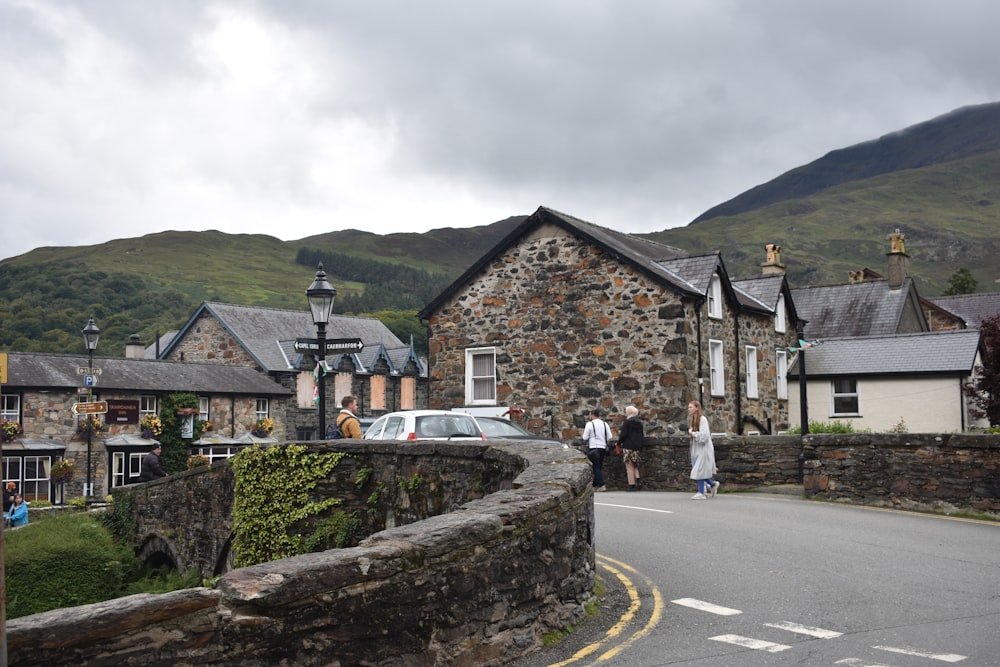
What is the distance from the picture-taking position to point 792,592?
9086mm

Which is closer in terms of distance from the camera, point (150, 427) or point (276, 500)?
point (276, 500)

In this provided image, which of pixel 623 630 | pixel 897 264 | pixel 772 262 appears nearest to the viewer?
pixel 623 630

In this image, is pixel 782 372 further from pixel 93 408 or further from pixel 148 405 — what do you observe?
pixel 148 405

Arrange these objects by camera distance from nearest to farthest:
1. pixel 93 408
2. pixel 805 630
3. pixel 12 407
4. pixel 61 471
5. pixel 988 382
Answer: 1. pixel 805 630
2. pixel 93 408
3. pixel 988 382
4. pixel 61 471
5. pixel 12 407

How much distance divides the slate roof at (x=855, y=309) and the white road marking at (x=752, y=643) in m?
35.5

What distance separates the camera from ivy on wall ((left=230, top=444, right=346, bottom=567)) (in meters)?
14.5

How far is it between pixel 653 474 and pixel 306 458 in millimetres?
9294

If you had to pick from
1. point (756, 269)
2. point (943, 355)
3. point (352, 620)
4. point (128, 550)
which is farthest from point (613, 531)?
point (756, 269)

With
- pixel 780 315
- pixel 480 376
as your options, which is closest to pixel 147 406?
pixel 480 376

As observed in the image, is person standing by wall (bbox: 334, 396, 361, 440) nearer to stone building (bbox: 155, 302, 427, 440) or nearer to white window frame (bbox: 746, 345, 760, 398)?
white window frame (bbox: 746, 345, 760, 398)

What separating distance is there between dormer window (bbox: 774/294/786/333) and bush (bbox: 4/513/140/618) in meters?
21.0

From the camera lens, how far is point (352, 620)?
580 centimetres

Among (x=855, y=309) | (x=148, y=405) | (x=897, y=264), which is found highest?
(x=897, y=264)

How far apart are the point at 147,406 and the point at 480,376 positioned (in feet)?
70.9
